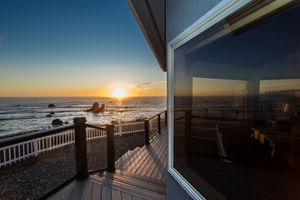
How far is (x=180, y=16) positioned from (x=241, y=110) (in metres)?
1.03

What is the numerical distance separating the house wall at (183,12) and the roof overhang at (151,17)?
0.28m

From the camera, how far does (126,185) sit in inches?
102

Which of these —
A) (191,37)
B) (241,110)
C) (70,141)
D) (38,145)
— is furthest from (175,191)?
(70,141)

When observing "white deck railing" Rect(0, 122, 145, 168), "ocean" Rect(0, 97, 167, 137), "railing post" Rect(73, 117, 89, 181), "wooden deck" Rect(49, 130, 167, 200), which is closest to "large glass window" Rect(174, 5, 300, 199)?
"wooden deck" Rect(49, 130, 167, 200)

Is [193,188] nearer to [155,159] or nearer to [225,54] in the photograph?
[225,54]

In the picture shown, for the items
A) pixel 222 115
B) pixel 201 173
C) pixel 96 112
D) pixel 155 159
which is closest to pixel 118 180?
pixel 155 159

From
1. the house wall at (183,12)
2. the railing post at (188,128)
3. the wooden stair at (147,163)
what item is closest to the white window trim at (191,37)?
the house wall at (183,12)

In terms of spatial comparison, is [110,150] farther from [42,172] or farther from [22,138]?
[42,172]

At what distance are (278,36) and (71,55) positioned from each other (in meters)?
11.1

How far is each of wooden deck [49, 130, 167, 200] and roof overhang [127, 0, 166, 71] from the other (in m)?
2.36

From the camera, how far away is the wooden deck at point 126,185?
229cm

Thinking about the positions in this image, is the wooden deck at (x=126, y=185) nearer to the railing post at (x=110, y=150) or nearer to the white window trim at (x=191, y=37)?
the railing post at (x=110, y=150)

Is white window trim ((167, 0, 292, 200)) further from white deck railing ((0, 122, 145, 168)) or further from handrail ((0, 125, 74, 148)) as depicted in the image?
white deck railing ((0, 122, 145, 168))

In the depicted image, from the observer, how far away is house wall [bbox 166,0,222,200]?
49.9 inches
